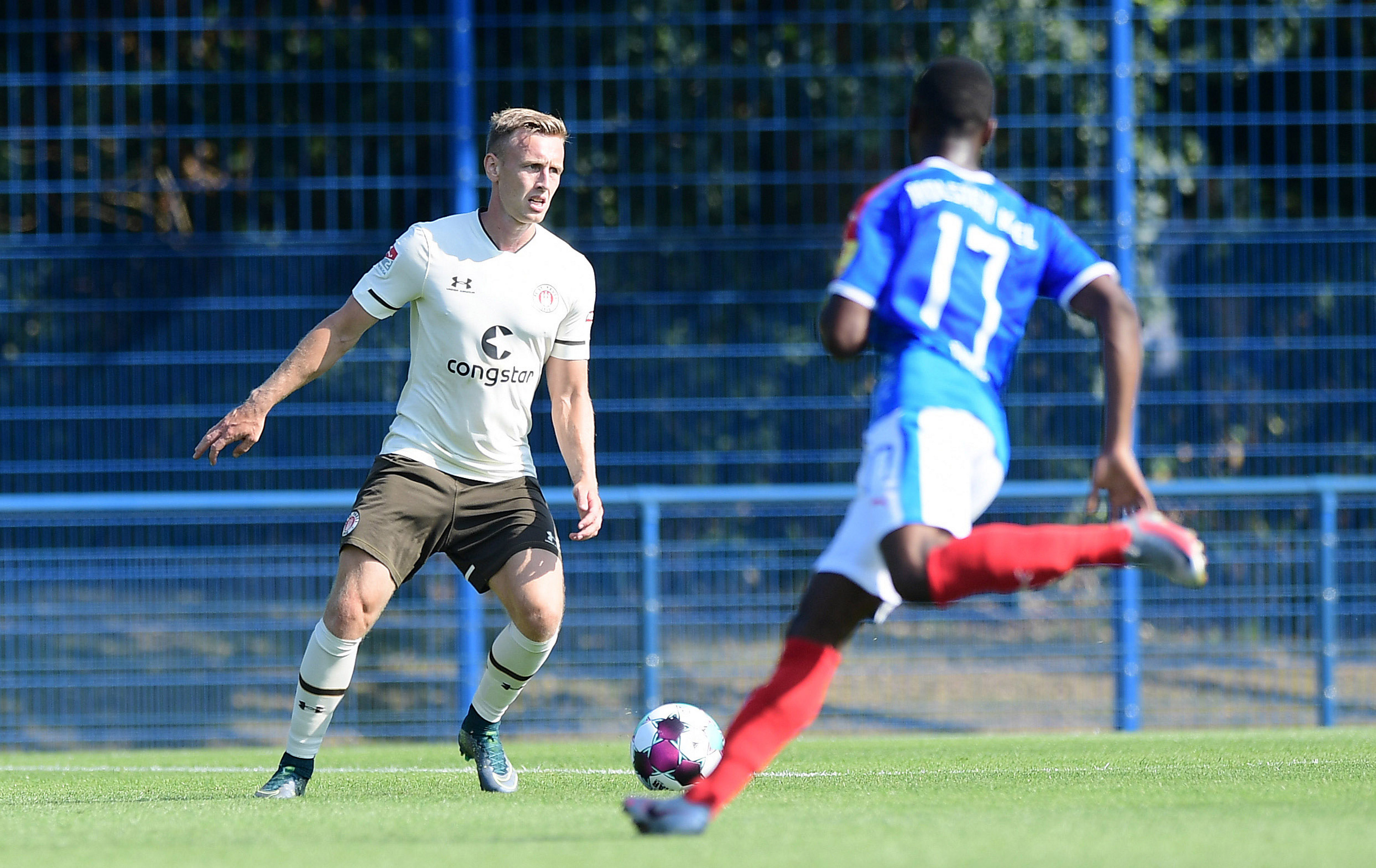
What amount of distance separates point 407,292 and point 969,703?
470 centimetres

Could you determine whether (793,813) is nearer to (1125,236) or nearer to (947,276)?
(947,276)

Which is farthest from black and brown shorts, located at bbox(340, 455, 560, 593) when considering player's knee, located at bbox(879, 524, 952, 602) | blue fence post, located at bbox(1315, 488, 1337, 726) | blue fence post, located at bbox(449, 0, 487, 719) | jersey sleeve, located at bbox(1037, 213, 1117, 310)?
blue fence post, located at bbox(1315, 488, 1337, 726)

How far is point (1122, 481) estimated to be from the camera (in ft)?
13.1

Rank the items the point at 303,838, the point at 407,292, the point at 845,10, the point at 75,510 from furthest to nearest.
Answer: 1. the point at 845,10
2. the point at 75,510
3. the point at 407,292
4. the point at 303,838

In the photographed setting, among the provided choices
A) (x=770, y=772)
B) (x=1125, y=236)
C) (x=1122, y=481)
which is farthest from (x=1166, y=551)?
(x=1125, y=236)

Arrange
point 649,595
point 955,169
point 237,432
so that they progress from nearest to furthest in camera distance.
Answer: point 955,169
point 237,432
point 649,595

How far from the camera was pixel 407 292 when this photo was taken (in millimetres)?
5691

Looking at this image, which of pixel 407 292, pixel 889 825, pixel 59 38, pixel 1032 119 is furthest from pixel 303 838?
pixel 59 38

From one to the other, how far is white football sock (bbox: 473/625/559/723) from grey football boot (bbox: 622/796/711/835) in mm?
1910

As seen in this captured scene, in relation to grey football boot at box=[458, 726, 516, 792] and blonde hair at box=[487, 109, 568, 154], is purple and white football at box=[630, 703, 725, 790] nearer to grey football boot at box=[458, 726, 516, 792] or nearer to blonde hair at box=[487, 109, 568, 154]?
grey football boot at box=[458, 726, 516, 792]

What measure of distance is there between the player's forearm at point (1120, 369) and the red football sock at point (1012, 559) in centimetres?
25

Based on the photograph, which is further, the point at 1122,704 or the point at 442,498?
the point at 1122,704

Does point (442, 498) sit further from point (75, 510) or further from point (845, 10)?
point (845, 10)

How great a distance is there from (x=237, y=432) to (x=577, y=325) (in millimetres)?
1189
